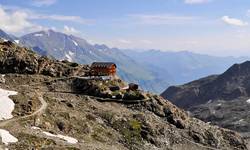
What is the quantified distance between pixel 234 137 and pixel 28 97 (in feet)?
232

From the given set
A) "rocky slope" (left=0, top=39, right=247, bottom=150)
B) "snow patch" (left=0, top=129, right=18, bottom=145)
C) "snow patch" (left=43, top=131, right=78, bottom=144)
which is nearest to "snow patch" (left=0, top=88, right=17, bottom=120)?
"rocky slope" (left=0, top=39, right=247, bottom=150)

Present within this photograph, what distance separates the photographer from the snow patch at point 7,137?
80050 millimetres

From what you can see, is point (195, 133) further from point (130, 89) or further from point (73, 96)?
point (73, 96)

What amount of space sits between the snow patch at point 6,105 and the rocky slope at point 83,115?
1.22 meters

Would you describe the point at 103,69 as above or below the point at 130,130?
above

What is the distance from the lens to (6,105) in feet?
338

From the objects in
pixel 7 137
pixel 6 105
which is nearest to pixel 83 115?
pixel 6 105

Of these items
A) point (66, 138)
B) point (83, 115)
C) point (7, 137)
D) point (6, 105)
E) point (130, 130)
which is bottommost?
point (130, 130)

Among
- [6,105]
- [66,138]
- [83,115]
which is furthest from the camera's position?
[83,115]

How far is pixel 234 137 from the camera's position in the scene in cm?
14575

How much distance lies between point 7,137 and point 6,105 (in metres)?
22.0

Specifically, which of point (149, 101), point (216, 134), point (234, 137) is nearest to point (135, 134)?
point (149, 101)

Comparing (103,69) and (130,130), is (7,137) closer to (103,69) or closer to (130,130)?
(130,130)

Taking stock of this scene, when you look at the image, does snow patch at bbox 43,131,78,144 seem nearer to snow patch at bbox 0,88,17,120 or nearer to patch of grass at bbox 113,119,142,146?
snow patch at bbox 0,88,17,120
